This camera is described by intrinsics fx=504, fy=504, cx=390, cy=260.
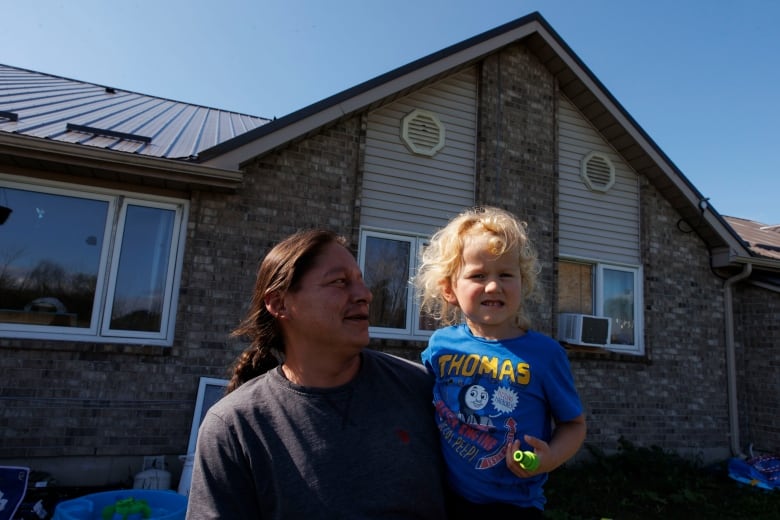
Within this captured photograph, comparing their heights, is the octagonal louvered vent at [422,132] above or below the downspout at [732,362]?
above

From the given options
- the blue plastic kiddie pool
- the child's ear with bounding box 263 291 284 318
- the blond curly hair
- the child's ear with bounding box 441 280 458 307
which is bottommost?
the blue plastic kiddie pool

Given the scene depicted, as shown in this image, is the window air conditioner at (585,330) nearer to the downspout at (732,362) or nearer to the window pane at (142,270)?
the downspout at (732,362)

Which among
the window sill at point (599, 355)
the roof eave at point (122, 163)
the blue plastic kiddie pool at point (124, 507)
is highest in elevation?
the roof eave at point (122, 163)

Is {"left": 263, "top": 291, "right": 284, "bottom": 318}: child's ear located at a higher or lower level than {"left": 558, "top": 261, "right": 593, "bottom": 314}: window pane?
lower

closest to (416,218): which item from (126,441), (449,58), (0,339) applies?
(449,58)

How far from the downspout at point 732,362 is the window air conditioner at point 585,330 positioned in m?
2.57

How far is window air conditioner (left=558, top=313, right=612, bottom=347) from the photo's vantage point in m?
7.18

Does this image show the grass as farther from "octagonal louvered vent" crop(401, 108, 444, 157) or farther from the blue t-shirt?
"octagonal louvered vent" crop(401, 108, 444, 157)

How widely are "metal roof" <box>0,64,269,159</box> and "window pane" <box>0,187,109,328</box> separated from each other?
705 mm

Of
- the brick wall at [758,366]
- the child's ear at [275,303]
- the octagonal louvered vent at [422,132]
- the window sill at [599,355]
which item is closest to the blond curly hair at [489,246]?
→ the child's ear at [275,303]

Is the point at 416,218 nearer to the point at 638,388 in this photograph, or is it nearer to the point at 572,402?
the point at 638,388

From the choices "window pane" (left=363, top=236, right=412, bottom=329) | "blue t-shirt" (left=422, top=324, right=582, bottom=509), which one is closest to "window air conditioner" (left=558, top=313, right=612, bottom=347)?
"window pane" (left=363, top=236, right=412, bottom=329)

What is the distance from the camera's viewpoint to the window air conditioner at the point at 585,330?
23.6 ft

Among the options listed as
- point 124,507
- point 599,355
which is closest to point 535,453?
point 124,507
